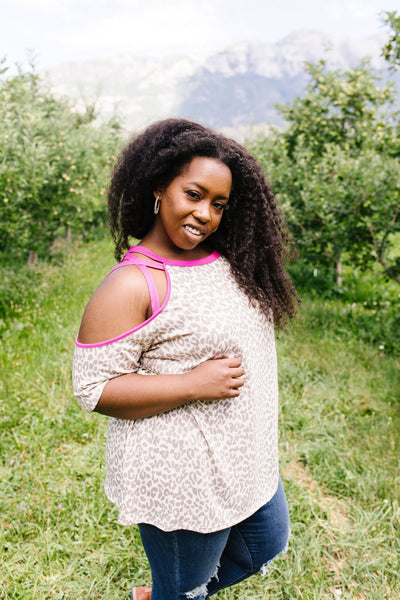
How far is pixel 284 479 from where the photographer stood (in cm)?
267

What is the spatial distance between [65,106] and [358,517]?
10.1 m

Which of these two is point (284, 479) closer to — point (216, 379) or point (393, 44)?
point (216, 379)

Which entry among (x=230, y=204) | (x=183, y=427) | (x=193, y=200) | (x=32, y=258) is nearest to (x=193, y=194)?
(x=193, y=200)

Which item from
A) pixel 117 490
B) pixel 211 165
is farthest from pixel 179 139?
pixel 117 490

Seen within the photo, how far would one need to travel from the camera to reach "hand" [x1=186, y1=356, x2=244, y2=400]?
125 centimetres

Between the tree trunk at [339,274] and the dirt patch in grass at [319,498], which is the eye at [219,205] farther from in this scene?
the tree trunk at [339,274]

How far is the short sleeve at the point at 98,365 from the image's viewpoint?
121 centimetres

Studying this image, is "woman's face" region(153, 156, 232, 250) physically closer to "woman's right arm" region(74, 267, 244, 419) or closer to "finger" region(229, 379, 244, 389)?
"woman's right arm" region(74, 267, 244, 419)

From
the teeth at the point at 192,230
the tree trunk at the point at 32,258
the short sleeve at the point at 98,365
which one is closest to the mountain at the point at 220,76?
the tree trunk at the point at 32,258

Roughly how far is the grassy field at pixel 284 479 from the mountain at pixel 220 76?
273 ft

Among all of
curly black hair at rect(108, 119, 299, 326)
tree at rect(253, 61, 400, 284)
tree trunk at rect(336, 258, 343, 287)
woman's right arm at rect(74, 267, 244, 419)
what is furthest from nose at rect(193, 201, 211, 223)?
tree trunk at rect(336, 258, 343, 287)

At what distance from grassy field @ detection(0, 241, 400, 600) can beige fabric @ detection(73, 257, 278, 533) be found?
98cm

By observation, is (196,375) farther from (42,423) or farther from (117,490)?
(42,423)

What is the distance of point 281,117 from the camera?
296 inches
